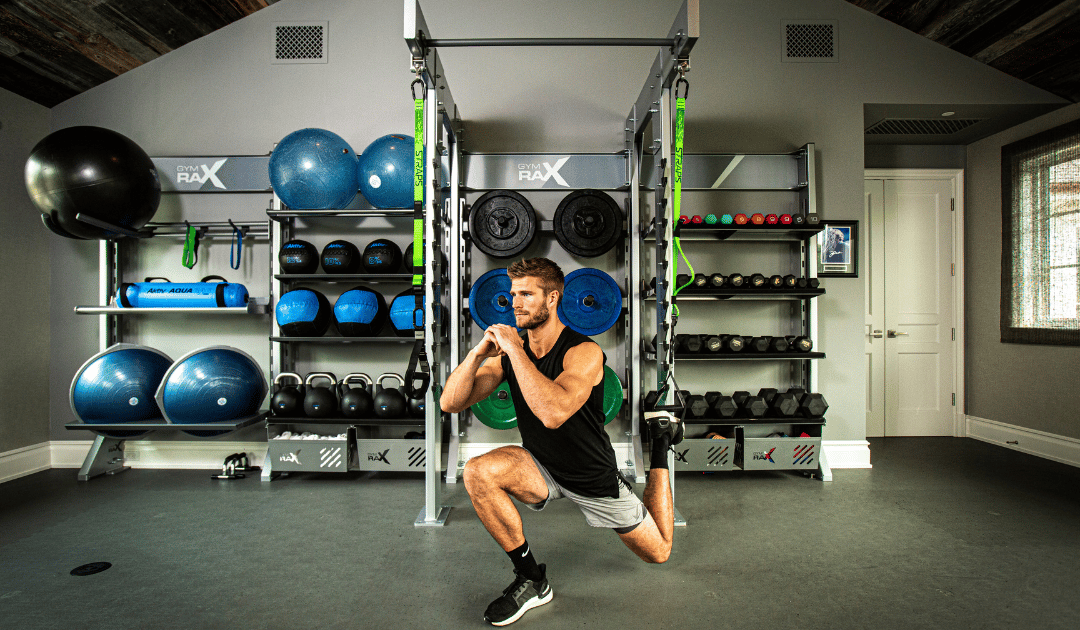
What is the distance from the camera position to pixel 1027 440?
159 inches

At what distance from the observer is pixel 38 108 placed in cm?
375

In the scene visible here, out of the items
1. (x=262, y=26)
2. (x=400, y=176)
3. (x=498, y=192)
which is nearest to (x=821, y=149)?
(x=498, y=192)

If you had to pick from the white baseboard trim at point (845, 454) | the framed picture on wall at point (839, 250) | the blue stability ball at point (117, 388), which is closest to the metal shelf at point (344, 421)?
the blue stability ball at point (117, 388)

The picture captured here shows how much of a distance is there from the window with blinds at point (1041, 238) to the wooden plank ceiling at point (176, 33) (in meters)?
0.46

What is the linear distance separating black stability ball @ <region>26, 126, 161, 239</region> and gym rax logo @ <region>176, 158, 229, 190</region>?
502 mm

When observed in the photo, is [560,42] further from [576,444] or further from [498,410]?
[498,410]

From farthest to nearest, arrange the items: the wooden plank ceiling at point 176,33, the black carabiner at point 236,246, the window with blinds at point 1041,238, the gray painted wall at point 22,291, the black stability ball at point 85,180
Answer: the window with blinds at point 1041,238, the black carabiner at point 236,246, the gray painted wall at point 22,291, the wooden plank ceiling at point 176,33, the black stability ball at point 85,180

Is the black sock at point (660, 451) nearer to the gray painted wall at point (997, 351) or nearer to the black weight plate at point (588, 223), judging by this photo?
the black weight plate at point (588, 223)

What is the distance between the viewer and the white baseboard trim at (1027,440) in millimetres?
3732

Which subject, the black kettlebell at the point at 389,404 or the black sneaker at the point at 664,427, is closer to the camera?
the black sneaker at the point at 664,427

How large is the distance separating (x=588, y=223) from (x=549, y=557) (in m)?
2.09

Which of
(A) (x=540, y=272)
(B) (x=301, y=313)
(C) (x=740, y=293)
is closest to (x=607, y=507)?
(A) (x=540, y=272)

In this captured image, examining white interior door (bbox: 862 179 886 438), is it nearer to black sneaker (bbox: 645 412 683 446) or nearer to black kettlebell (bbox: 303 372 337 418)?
black sneaker (bbox: 645 412 683 446)

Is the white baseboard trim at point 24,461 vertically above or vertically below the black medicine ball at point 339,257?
below
